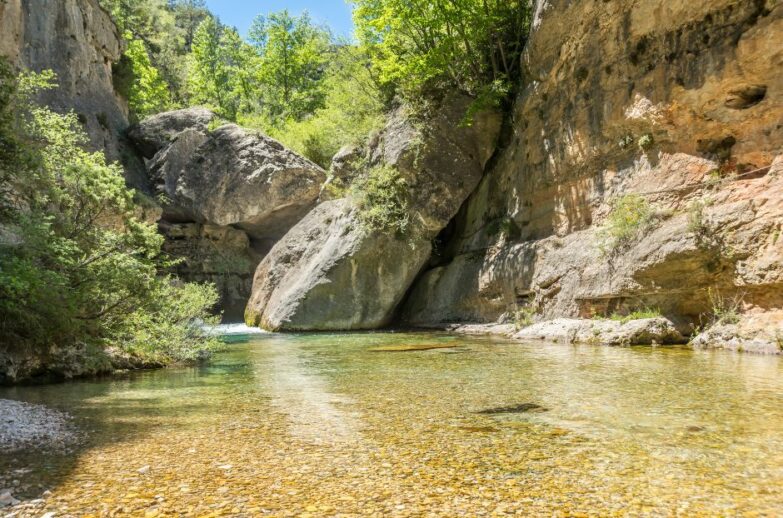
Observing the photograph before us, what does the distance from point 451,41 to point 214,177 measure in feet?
49.1

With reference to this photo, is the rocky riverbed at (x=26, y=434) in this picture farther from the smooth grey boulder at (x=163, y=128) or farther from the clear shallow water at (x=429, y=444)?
the smooth grey boulder at (x=163, y=128)

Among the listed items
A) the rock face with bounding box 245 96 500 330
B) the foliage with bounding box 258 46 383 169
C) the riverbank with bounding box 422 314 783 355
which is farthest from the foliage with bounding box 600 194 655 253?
the foliage with bounding box 258 46 383 169

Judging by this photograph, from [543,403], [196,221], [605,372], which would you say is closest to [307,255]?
[196,221]

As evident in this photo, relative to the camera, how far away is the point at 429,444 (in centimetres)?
499

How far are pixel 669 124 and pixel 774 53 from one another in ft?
9.45

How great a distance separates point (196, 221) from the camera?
31.7 m

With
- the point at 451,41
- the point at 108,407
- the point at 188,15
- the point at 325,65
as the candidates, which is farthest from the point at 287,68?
the point at 108,407

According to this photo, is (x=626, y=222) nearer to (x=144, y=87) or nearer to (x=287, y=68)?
(x=287, y=68)

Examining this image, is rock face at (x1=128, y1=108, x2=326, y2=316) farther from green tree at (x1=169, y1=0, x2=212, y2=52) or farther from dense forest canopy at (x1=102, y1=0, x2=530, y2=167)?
green tree at (x1=169, y1=0, x2=212, y2=52)

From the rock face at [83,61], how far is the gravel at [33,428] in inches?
656

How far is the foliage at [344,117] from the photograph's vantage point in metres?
25.1

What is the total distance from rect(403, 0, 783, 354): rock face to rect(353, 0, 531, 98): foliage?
7.53ft

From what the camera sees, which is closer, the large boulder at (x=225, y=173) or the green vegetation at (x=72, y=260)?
the green vegetation at (x=72, y=260)

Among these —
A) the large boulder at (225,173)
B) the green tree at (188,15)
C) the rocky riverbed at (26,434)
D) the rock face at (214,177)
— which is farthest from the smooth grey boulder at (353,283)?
the green tree at (188,15)
